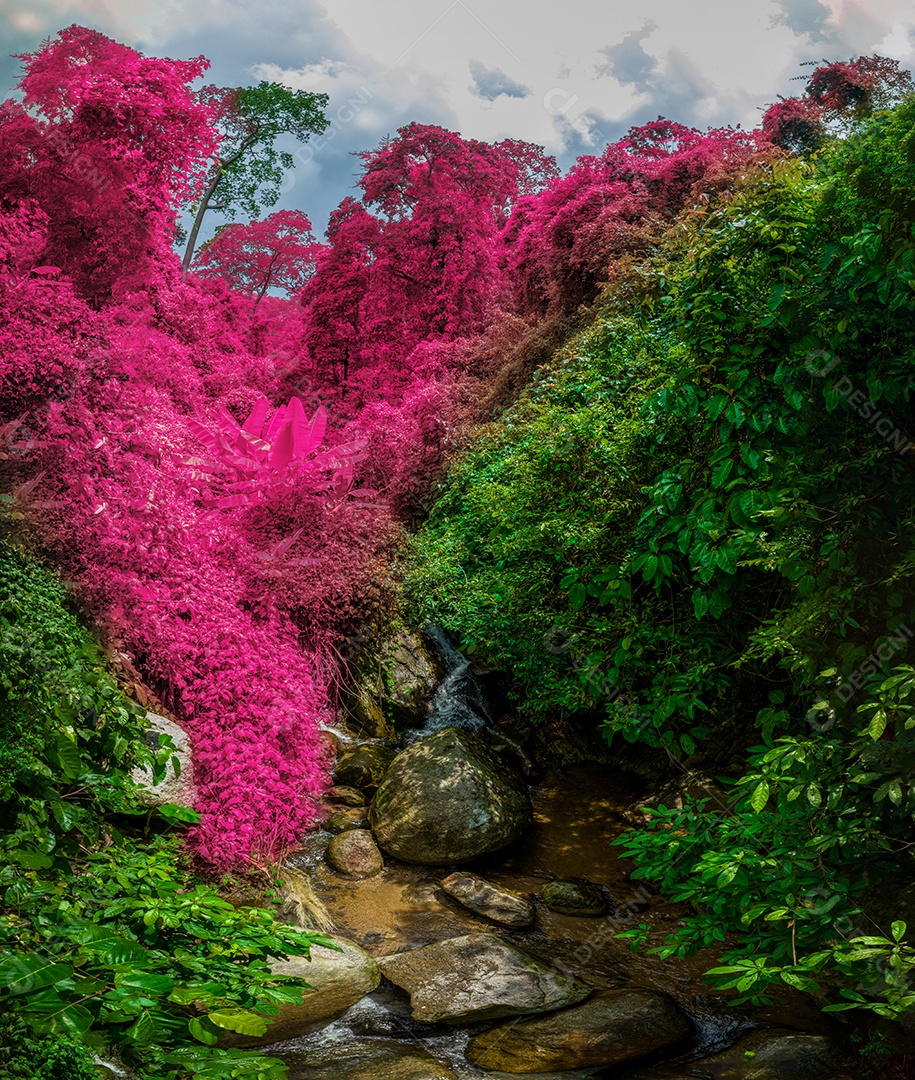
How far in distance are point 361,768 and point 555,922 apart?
7.45 feet

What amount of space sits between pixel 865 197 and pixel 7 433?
5748 millimetres

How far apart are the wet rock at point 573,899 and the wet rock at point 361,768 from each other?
179 centimetres

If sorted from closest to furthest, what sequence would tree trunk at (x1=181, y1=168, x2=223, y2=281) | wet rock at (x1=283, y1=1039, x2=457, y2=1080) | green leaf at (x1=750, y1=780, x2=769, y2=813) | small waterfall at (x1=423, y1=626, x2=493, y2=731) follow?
green leaf at (x1=750, y1=780, x2=769, y2=813)
wet rock at (x1=283, y1=1039, x2=457, y2=1080)
small waterfall at (x1=423, y1=626, x2=493, y2=731)
tree trunk at (x1=181, y1=168, x2=223, y2=281)

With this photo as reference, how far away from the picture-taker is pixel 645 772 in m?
7.02

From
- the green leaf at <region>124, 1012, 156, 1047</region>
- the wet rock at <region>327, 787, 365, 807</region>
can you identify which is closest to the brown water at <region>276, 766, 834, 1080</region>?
the wet rock at <region>327, 787, 365, 807</region>

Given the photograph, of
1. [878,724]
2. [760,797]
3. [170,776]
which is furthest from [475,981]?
[878,724]

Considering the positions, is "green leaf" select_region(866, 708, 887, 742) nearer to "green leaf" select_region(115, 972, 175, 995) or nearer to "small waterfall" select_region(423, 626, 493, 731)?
"green leaf" select_region(115, 972, 175, 995)

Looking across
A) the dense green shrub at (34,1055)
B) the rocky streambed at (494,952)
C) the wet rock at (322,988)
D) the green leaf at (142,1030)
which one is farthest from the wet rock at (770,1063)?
the green leaf at (142,1030)

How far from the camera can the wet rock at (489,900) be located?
5297 millimetres

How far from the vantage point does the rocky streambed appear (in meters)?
3.96

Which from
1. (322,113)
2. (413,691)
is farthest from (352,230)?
(413,691)

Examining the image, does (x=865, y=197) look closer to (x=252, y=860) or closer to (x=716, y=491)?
(x=716, y=491)

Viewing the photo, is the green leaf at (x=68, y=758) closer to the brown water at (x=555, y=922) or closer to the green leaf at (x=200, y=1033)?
the green leaf at (x=200, y=1033)

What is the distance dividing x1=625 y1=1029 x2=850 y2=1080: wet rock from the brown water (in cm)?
15
